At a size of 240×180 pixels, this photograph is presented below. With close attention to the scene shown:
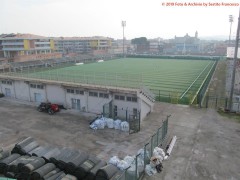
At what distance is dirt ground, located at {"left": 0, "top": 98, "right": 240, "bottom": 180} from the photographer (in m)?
15.6

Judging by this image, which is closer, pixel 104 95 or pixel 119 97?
pixel 119 97

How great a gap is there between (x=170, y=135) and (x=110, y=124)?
5.83 m

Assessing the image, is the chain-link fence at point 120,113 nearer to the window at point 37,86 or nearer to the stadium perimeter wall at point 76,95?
the stadium perimeter wall at point 76,95

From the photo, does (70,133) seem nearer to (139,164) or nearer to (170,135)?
(139,164)

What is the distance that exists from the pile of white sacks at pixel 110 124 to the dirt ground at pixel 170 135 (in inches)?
23.4

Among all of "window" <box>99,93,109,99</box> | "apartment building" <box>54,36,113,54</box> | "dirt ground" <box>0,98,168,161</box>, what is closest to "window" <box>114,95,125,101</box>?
"window" <box>99,93,109,99</box>

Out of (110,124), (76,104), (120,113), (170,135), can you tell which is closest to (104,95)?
(120,113)

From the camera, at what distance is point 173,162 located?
52.6 ft

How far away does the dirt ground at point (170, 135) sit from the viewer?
15.6m

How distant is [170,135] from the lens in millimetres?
20500

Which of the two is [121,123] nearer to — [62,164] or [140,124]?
[140,124]

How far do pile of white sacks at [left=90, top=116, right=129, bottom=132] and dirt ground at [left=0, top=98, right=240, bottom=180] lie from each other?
0.59 m

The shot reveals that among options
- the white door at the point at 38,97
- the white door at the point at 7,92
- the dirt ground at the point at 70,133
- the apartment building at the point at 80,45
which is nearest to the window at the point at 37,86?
the white door at the point at 38,97

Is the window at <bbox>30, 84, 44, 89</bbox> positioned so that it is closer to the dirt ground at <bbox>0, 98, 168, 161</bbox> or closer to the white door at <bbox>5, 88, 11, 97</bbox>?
the dirt ground at <bbox>0, 98, 168, 161</bbox>
